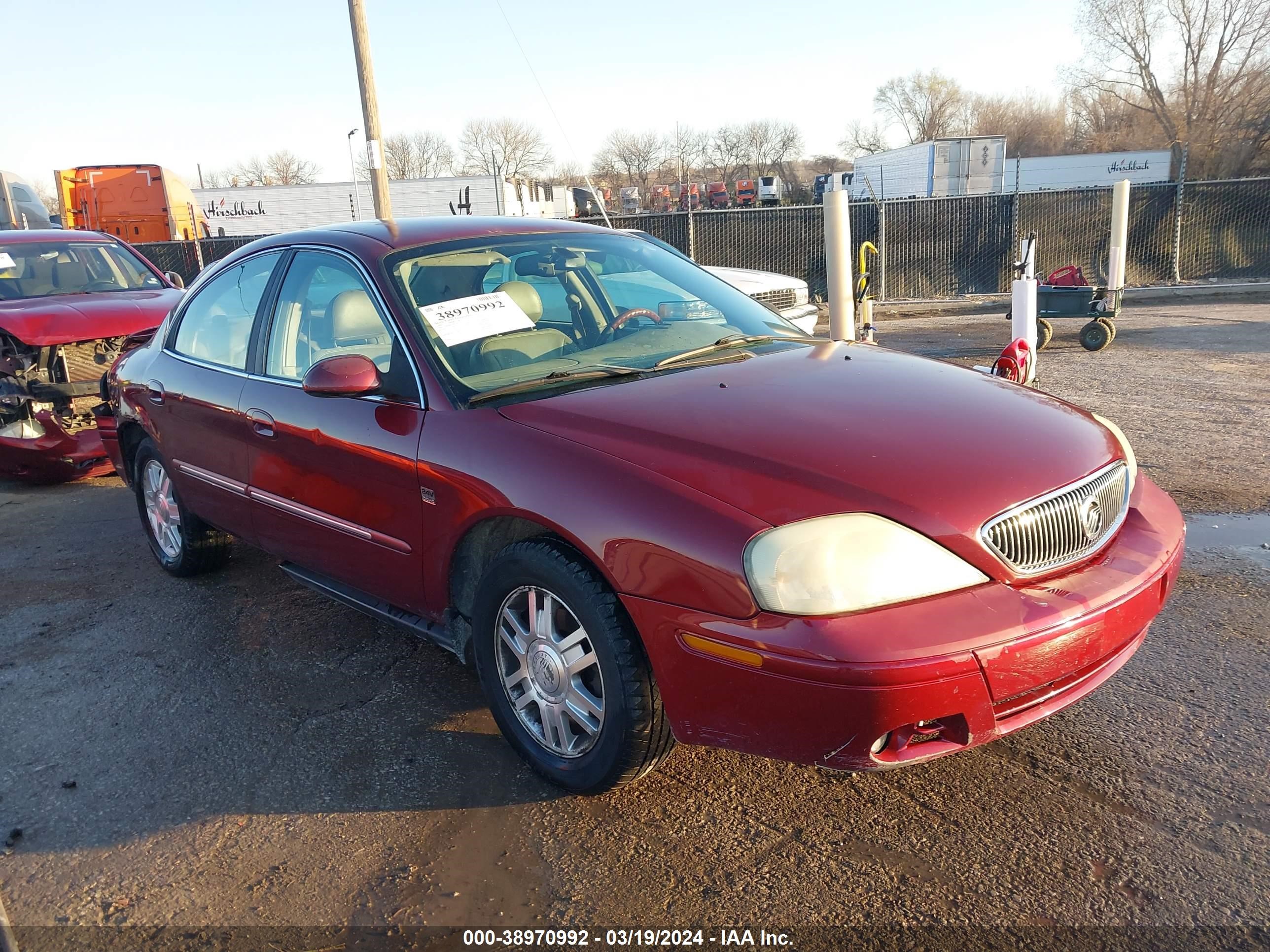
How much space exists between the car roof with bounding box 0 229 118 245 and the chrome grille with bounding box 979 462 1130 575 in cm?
910

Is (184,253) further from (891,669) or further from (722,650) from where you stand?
(891,669)

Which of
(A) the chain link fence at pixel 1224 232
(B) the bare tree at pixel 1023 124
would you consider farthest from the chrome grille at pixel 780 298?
(B) the bare tree at pixel 1023 124

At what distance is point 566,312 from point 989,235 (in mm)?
15006

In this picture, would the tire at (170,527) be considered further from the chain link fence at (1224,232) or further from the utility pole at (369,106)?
the chain link fence at (1224,232)

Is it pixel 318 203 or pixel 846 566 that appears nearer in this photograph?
pixel 846 566

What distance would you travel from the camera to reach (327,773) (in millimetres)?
3018

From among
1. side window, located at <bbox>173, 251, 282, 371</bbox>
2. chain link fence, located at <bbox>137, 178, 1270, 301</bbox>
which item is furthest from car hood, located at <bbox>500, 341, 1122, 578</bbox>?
chain link fence, located at <bbox>137, 178, 1270, 301</bbox>

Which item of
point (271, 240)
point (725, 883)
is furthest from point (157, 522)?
point (725, 883)

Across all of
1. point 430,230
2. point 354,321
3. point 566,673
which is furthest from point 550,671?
point 430,230

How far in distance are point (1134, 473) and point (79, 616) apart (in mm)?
4522

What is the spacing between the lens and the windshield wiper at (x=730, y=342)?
3281mm

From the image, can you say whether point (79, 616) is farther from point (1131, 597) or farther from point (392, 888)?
point (1131, 597)

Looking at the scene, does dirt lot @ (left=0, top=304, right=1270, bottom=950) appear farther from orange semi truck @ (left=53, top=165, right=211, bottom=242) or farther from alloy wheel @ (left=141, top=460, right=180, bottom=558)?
orange semi truck @ (left=53, top=165, right=211, bottom=242)

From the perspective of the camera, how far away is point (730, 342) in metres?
3.55
